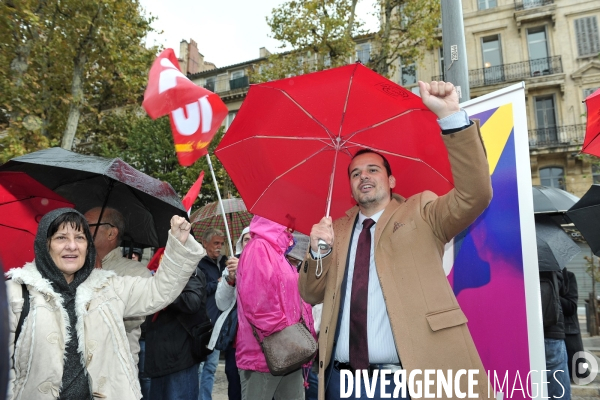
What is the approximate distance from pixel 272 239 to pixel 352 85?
167 cm

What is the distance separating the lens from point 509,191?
8.18ft

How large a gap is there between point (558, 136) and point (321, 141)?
23921mm

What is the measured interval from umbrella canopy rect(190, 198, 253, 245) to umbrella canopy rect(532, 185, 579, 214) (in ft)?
12.3

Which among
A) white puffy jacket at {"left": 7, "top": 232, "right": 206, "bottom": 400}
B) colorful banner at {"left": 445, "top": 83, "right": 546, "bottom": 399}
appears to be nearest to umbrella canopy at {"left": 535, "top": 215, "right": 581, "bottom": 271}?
colorful banner at {"left": 445, "top": 83, "right": 546, "bottom": 399}

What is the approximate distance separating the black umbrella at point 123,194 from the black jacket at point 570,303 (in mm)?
3939

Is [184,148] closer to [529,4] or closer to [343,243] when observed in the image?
[343,243]

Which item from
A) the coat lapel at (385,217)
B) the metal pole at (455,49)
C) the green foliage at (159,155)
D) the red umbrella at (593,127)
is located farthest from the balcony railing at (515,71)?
the coat lapel at (385,217)

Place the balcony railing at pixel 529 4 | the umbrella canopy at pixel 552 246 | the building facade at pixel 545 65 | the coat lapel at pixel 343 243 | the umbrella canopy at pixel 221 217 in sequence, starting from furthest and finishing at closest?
the balcony railing at pixel 529 4, the building facade at pixel 545 65, the umbrella canopy at pixel 221 217, the umbrella canopy at pixel 552 246, the coat lapel at pixel 343 243

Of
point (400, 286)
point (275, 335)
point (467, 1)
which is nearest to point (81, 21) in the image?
point (275, 335)

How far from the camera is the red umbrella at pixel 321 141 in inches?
96.3

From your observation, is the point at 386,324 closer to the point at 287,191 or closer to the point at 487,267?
the point at 487,267

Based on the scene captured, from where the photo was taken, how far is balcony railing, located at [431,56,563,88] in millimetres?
23219

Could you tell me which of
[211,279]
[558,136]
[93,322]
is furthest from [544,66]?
[93,322]

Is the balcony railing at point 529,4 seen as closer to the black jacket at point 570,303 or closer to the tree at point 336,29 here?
the tree at point 336,29
